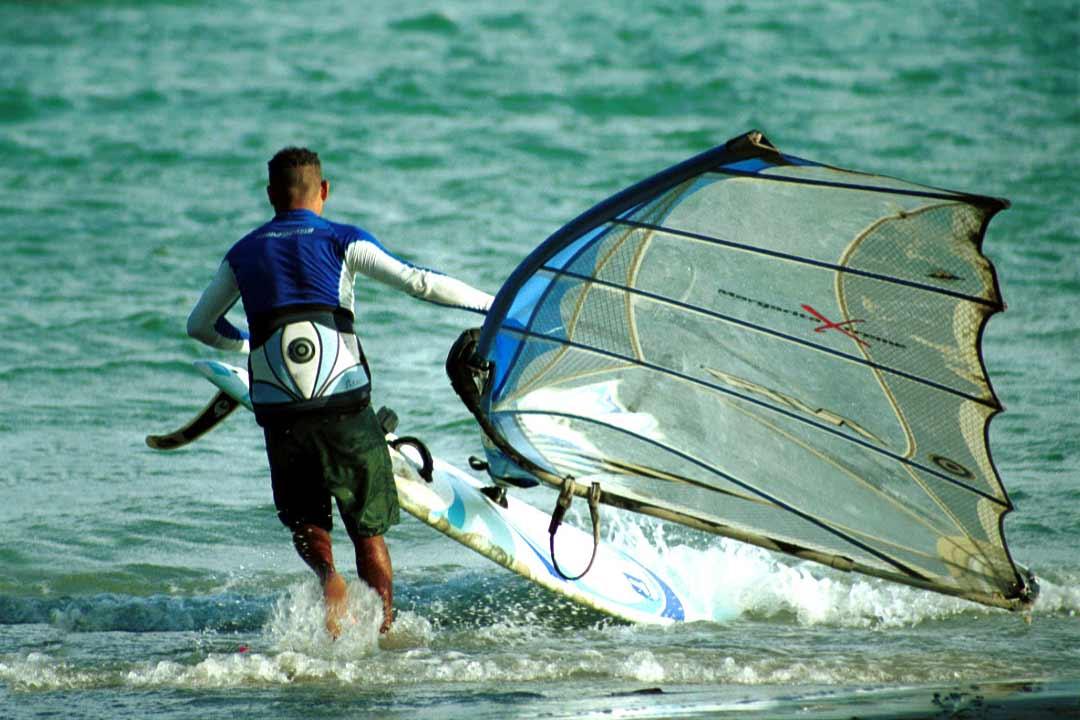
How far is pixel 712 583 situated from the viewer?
5840 mm

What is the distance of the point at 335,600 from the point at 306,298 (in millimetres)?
975

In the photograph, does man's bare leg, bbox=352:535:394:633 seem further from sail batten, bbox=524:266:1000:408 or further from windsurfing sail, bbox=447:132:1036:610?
sail batten, bbox=524:266:1000:408

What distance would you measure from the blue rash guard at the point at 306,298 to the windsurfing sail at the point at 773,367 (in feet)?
1.31

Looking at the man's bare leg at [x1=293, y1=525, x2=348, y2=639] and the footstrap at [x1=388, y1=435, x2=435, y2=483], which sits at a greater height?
the footstrap at [x1=388, y1=435, x2=435, y2=483]

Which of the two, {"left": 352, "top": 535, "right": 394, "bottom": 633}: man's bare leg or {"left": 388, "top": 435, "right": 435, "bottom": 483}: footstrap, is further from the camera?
{"left": 388, "top": 435, "right": 435, "bottom": 483}: footstrap

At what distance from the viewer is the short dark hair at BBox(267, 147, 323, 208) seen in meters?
4.55

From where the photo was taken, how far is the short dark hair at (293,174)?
4547 millimetres

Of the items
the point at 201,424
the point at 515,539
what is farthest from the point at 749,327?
the point at 201,424

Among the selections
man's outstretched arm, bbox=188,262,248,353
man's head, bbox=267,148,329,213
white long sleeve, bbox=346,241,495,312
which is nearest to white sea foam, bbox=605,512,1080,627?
white long sleeve, bbox=346,241,495,312

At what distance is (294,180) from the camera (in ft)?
14.9

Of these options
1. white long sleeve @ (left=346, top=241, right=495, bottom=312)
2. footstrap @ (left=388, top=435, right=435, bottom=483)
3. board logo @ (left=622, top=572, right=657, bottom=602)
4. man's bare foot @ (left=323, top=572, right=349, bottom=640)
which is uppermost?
white long sleeve @ (left=346, top=241, right=495, bottom=312)

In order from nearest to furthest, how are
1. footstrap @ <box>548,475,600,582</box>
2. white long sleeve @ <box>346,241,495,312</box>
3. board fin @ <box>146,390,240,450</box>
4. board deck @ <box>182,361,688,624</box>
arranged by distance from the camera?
1. white long sleeve @ <box>346,241,495,312</box>
2. footstrap @ <box>548,475,600,582</box>
3. board fin @ <box>146,390,240,450</box>
4. board deck @ <box>182,361,688,624</box>

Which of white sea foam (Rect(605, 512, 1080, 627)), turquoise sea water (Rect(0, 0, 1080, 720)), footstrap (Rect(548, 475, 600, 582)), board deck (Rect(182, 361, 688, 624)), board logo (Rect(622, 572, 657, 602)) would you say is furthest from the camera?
board logo (Rect(622, 572, 657, 602))

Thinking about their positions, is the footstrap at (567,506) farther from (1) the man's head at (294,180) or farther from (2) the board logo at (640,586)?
(1) the man's head at (294,180)
